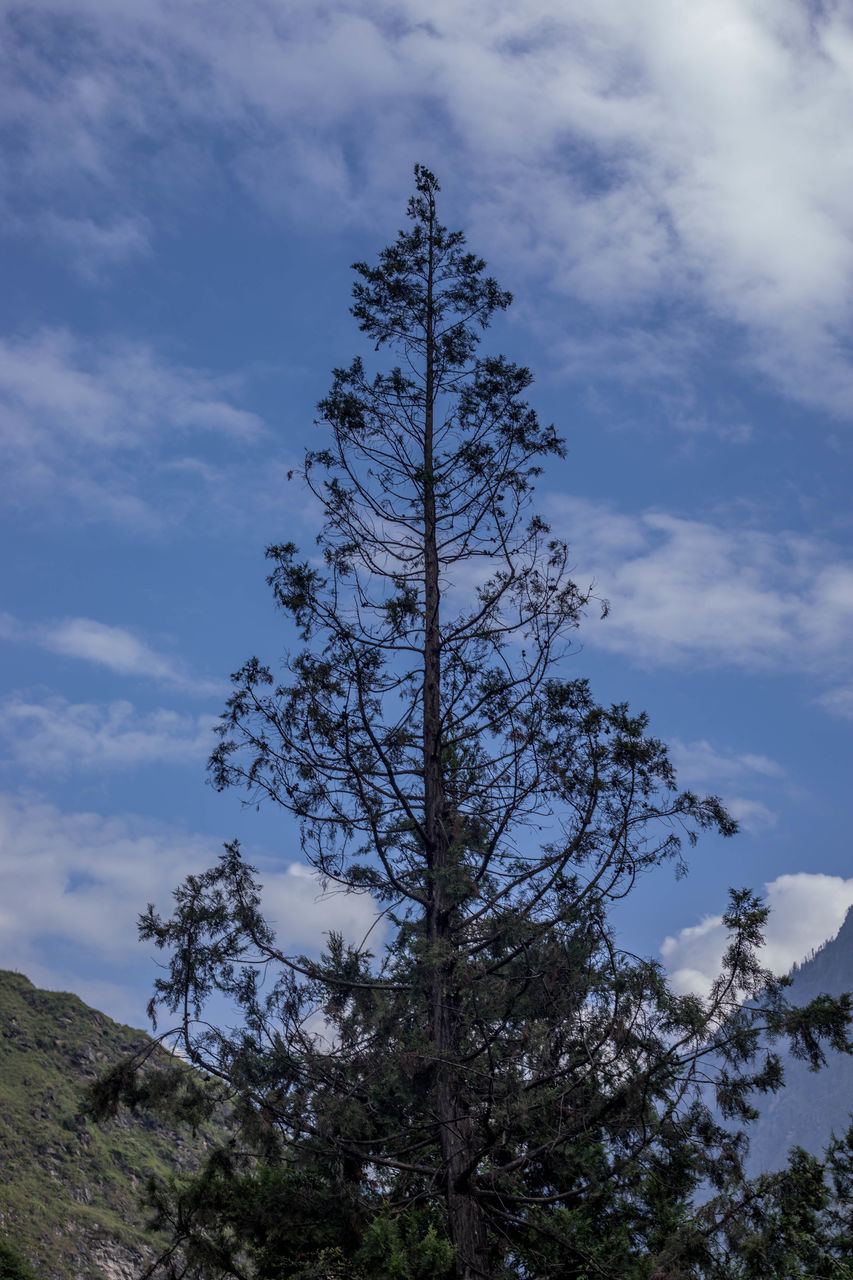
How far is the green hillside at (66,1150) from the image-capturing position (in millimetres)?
32750

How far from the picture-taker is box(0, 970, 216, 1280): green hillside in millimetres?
32750

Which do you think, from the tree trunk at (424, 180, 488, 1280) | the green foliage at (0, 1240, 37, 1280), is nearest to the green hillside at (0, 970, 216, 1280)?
the green foliage at (0, 1240, 37, 1280)

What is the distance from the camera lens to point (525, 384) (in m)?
13.7

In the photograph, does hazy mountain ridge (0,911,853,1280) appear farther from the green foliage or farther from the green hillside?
the green foliage

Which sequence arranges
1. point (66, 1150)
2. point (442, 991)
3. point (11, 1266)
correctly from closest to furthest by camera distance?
A: point (442, 991)
point (11, 1266)
point (66, 1150)

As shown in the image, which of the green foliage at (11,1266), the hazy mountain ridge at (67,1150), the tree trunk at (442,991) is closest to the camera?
the tree trunk at (442,991)

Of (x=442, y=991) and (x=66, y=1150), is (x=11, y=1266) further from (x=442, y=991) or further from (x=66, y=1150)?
(x=442, y=991)

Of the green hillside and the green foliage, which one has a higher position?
the green hillside

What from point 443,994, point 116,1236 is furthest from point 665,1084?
point 116,1236

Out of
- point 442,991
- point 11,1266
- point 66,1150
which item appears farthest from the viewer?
point 66,1150

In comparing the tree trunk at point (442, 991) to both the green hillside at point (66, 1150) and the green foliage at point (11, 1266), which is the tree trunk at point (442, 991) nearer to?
the green foliage at point (11, 1266)

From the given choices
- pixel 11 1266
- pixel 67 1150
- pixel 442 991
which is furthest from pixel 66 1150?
pixel 442 991

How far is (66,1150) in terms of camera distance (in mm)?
38188

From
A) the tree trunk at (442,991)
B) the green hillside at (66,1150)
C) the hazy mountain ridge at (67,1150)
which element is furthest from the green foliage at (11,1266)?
the tree trunk at (442,991)
